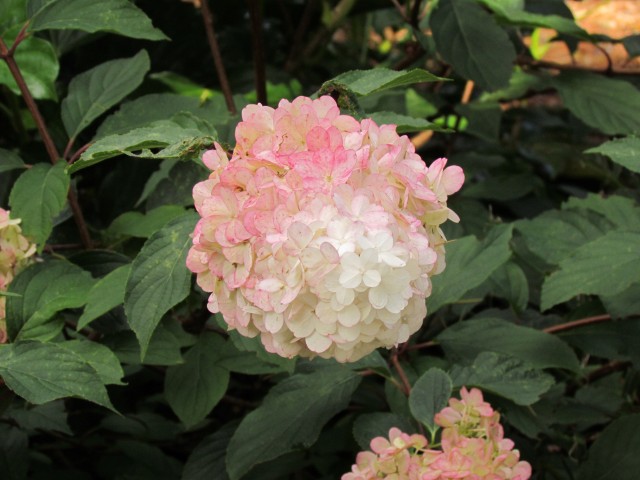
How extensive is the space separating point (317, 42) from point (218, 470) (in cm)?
117

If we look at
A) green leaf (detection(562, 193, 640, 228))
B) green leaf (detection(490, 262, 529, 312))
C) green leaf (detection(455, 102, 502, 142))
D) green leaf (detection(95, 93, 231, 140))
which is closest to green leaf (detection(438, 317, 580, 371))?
green leaf (detection(490, 262, 529, 312))

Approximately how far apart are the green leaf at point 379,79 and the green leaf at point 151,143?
0.17 m

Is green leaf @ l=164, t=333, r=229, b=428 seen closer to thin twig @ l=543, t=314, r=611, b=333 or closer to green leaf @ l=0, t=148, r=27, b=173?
green leaf @ l=0, t=148, r=27, b=173

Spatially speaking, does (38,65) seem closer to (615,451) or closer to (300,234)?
(300,234)

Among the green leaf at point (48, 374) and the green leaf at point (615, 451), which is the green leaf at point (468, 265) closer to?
the green leaf at point (615, 451)

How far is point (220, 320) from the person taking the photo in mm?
1114

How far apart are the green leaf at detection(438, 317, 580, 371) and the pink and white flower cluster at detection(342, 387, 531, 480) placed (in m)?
0.19

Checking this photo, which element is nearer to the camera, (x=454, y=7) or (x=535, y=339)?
(x=535, y=339)

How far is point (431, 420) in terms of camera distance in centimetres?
118

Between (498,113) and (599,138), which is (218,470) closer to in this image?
(498,113)

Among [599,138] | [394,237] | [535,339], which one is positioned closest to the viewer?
[394,237]

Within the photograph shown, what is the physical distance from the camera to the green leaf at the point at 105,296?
3.74ft

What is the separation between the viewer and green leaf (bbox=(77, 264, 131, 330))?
1.14m

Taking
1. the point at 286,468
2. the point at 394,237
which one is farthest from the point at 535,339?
the point at 394,237
